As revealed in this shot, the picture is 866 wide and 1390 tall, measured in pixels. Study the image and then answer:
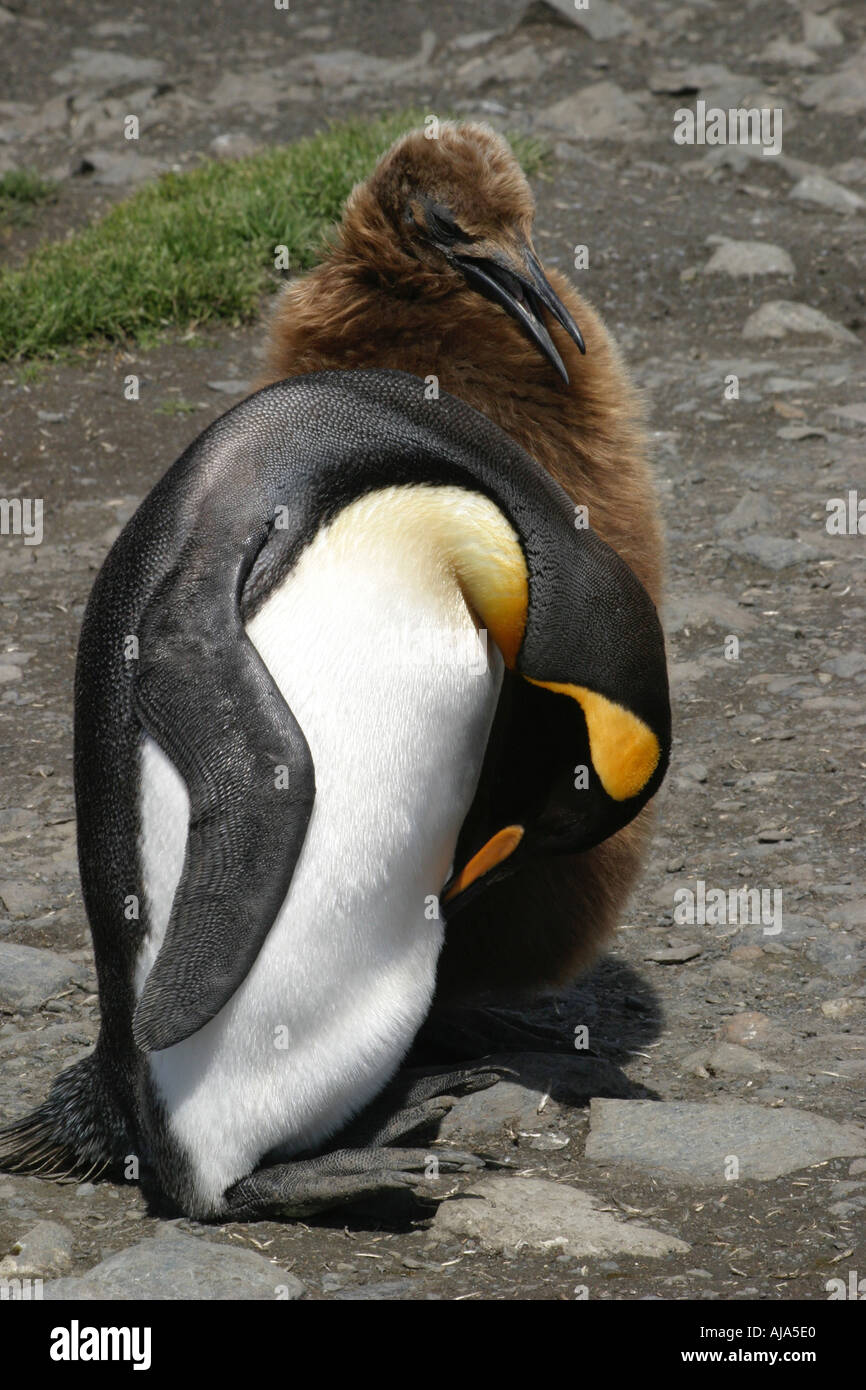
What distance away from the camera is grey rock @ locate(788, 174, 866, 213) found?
7102 millimetres

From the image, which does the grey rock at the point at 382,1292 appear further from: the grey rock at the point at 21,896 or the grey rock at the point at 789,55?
the grey rock at the point at 789,55

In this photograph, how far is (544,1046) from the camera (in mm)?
3043

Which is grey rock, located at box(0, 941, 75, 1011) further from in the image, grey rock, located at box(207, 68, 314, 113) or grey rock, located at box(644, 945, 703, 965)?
grey rock, located at box(207, 68, 314, 113)

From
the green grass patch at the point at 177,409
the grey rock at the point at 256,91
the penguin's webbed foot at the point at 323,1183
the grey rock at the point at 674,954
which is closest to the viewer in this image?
the penguin's webbed foot at the point at 323,1183

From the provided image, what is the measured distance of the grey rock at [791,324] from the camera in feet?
20.2

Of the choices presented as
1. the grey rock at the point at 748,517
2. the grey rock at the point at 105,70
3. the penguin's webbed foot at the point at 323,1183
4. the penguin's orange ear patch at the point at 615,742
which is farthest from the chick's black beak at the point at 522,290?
the grey rock at the point at 105,70

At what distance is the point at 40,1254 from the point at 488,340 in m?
1.62

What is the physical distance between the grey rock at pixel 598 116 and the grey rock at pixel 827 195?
989 mm

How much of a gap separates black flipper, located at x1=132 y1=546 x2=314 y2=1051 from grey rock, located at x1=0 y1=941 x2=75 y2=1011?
0.99m

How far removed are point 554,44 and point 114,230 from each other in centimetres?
322

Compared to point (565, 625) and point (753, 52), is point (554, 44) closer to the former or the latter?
point (753, 52)

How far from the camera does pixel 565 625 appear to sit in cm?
238

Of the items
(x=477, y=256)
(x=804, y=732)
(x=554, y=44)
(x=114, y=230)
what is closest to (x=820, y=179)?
(x=554, y=44)

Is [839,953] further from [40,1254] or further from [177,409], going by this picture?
[177,409]
